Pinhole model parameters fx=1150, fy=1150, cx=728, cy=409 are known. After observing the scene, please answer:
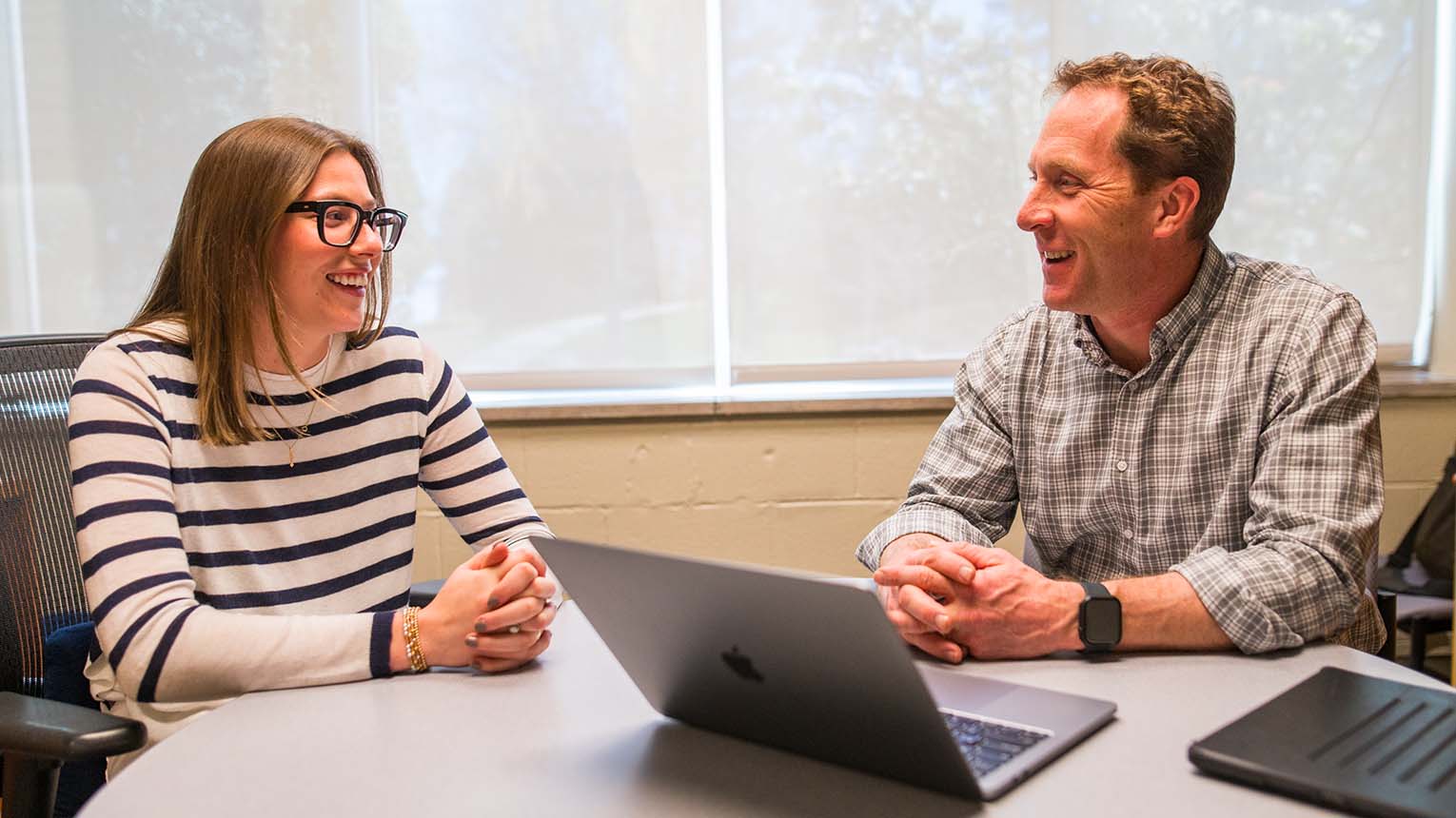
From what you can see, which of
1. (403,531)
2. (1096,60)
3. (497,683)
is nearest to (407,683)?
(497,683)

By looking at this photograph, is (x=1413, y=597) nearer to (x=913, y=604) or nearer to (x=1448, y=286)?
(x=1448, y=286)

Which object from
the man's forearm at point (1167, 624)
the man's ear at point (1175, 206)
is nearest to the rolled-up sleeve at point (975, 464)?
the man's ear at point (1175, 206)

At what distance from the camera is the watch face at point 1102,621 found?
1156 millimetres

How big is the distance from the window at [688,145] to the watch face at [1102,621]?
5.24ft

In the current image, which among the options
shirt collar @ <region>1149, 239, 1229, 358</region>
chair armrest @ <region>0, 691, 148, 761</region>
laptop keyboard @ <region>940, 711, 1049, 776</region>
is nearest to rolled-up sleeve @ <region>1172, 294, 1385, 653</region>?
shirt collar @ <region>1149, 239, 1229, 358</region>

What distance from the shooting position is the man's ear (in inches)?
60.7

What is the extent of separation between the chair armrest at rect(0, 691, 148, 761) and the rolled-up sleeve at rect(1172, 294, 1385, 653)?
1055 millimetres

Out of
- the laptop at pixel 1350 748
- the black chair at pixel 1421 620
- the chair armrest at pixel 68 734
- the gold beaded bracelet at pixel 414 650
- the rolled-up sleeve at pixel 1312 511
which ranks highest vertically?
the rolled-up sleeve at pixel 1312 511

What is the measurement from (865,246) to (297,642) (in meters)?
1.80

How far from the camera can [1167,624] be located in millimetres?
1178

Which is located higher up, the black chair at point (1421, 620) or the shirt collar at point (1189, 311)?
the shirt collar at point (1189, 311)

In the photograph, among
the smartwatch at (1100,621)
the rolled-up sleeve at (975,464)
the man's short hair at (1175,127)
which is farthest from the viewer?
the rolled-up sleeve at (975,464)

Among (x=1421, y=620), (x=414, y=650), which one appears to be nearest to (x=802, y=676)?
(x=414, y=650)

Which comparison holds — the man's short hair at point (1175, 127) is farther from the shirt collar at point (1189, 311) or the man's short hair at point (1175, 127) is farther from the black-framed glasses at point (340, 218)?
the black-framed glasses at point (340, 218)
